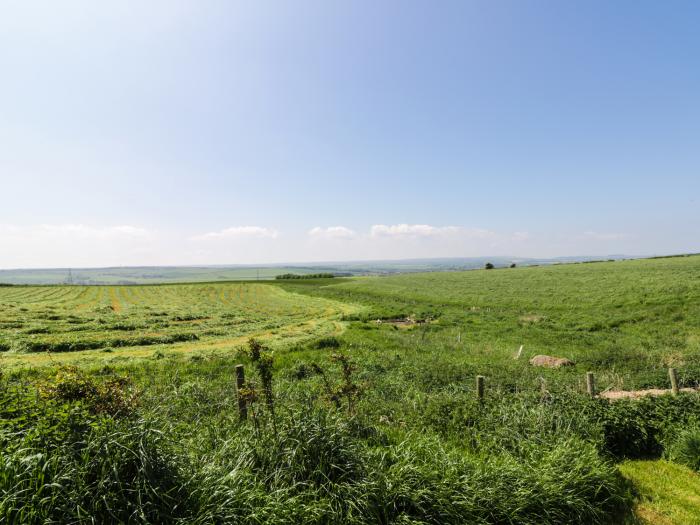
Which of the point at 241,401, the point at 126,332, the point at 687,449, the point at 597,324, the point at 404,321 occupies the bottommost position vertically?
the point at 404,321

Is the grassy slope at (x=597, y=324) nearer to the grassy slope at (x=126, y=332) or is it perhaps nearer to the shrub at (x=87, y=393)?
the grassy slope at (x=126, y=332)

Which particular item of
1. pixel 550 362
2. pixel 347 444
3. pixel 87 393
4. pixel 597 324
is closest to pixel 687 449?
pixel 347 444

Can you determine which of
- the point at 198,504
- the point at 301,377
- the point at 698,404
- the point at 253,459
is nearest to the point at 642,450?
the point at 698,404

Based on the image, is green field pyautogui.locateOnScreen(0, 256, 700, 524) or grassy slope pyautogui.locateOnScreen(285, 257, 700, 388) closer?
green field pyautogui.locateOnScreen(0, 256, 700, 524)

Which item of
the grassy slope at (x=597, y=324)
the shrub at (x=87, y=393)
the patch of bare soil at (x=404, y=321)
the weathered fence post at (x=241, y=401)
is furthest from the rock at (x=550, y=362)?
the shrub at (x=87, y=393)

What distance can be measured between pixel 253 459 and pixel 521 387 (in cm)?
1087

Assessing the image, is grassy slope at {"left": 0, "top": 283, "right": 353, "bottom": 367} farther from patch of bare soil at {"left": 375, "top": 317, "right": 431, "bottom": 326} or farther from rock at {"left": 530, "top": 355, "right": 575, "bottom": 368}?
rock at {"left": 530, "top": 355, "right": 575, "bottom": 368}

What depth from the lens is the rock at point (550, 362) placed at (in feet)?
55.4

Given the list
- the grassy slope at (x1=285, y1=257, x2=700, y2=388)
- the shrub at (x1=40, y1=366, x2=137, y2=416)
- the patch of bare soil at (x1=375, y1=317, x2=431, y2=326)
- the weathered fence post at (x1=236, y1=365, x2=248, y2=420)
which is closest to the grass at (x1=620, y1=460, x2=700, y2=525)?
the grassy slope at (x1=285, y1=257, x2=700, y2=388)

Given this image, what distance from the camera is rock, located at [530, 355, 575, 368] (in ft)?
55.4

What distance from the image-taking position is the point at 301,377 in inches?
572

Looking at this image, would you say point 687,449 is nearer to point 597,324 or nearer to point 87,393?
point 87,393

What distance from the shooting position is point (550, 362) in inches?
679

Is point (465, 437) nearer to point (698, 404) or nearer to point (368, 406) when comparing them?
point (368, 406)
